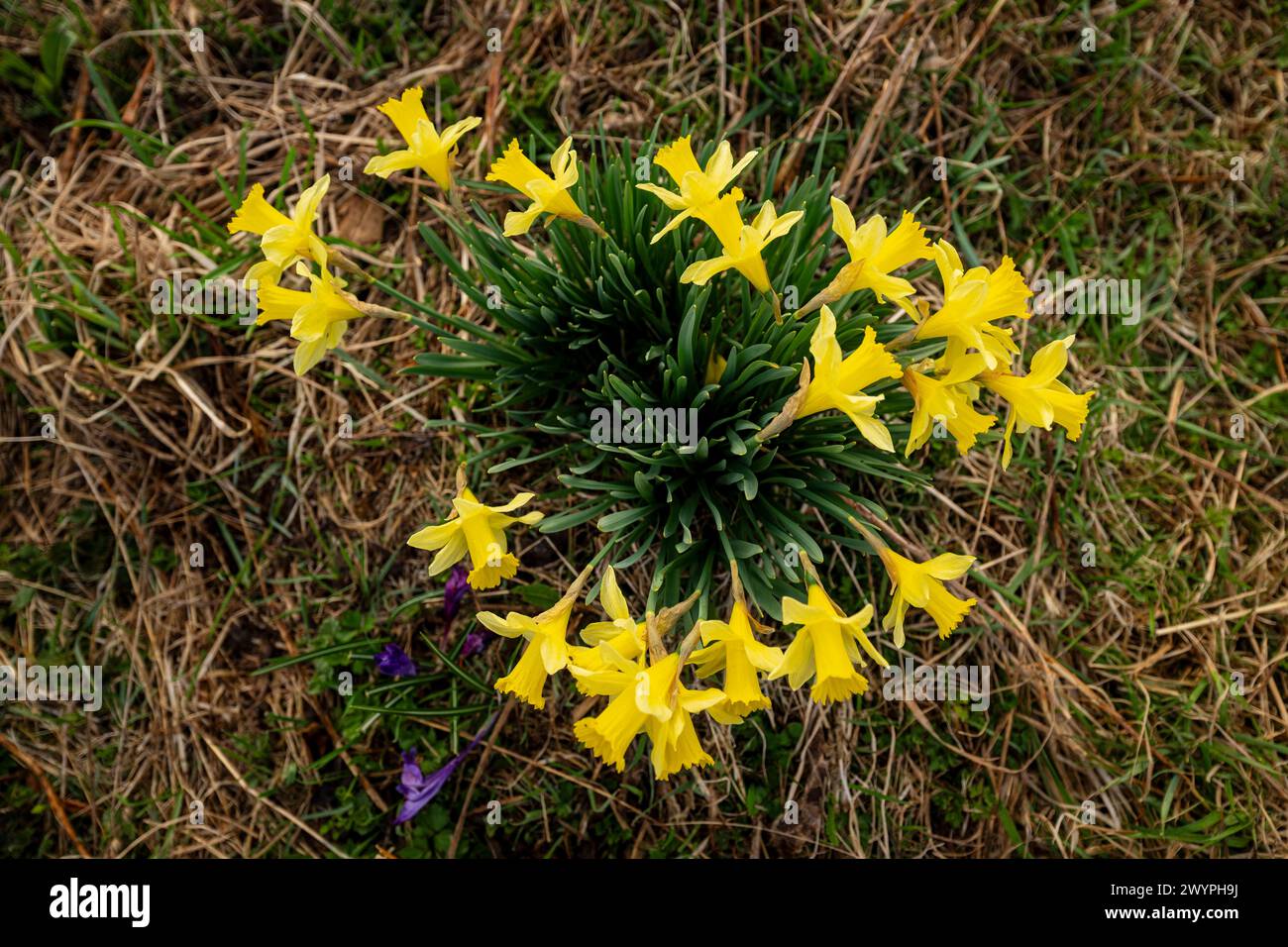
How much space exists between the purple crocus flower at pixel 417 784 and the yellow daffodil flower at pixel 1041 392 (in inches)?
61.7

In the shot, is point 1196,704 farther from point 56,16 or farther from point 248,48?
point 56,16

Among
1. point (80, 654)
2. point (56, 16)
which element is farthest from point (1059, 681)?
point (56, 16)

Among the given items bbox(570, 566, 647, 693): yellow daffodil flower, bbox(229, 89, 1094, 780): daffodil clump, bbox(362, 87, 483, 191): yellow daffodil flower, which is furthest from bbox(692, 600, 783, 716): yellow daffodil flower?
bbox(362, 87, 483, 191): yellow daffodil flower

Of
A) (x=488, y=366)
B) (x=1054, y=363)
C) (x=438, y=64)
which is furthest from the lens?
(x=438, y=64)

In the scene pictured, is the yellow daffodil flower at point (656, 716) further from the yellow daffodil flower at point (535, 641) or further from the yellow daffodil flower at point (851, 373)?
the yellow daffodil flower at point (851, 373)

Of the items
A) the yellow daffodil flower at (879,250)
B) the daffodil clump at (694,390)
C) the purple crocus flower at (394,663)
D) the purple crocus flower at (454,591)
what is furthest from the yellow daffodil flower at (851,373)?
the purple crocus flower at (394,663)

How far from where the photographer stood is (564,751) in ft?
7.54

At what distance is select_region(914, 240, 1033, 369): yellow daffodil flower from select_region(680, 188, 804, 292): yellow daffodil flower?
1.03ft

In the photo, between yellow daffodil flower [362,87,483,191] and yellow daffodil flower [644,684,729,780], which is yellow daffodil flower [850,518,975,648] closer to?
yellow daffodil flower [644,684,729,780]

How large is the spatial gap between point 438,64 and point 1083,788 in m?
2.91

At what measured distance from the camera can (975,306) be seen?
5.01 feet

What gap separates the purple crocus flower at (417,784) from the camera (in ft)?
7.31

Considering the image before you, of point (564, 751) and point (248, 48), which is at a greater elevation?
point (248, 48)

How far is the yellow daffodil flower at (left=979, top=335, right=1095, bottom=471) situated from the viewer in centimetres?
160
